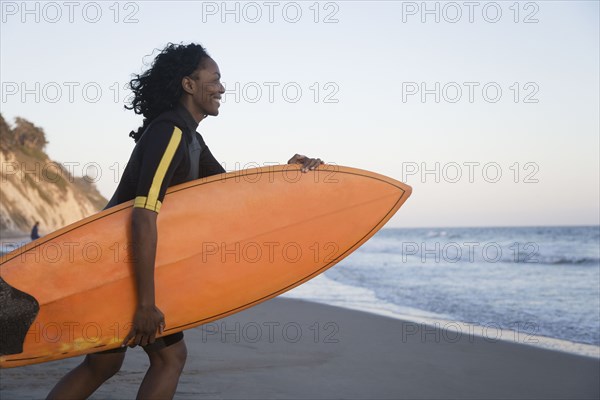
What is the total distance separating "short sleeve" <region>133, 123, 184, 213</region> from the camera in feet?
7.23

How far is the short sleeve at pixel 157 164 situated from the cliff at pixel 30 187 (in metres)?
20.5

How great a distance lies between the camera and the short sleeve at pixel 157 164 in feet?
7.23

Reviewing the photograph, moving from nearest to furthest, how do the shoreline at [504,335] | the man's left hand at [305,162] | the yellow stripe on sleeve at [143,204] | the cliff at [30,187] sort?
the yellow stripe on sleeve at [143,204]
the man's left hand at [305,162]
the shoreline at [504,335]
the cliff at [30,187]

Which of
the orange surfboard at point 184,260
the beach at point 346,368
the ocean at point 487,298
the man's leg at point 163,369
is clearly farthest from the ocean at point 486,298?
the man's leg at point 163,369

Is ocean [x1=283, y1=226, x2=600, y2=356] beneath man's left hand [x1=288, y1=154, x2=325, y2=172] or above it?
beneath

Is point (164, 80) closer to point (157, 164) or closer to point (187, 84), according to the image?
point (187, 84)

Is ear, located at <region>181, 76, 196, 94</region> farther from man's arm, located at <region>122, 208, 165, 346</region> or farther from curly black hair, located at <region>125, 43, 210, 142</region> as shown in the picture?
man's arm, located at <region>122, 208, 165, 346</region>

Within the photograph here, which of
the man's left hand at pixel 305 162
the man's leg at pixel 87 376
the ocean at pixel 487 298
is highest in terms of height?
the man's left hand at pixel 305 162

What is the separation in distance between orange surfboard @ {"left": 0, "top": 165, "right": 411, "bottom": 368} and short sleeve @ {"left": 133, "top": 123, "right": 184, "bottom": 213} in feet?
1.05

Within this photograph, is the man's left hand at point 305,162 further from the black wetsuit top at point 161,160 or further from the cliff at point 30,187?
the cliff at point 30,187

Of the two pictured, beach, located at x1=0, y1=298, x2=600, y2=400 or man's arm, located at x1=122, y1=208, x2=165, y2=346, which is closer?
man's arm, located at x1=122, y1=208, x2=165, y2=346

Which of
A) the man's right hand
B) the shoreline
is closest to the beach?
the shoreline

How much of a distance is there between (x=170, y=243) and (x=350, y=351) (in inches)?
119

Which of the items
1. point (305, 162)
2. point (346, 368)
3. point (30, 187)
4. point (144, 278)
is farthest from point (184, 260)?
point (30, 187)
